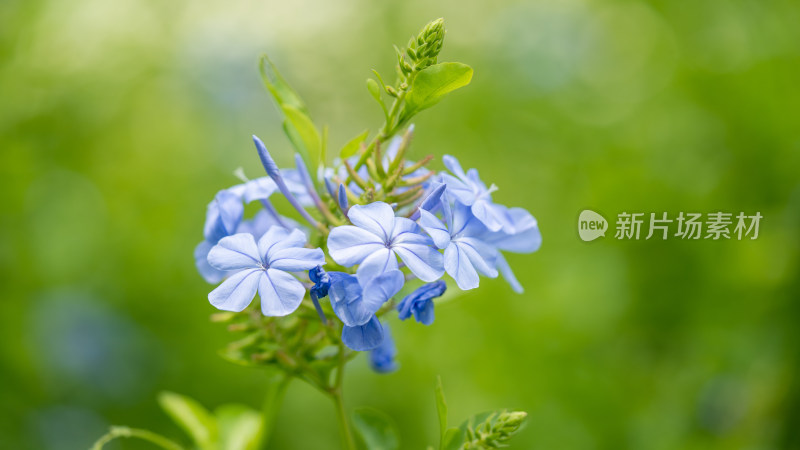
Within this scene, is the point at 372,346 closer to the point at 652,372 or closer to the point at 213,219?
the point at 213,219

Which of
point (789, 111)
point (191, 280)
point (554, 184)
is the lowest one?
point (191, 280)

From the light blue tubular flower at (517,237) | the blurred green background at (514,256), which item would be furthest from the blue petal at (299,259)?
the blurred green background at (514,256)

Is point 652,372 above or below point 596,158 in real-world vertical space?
below

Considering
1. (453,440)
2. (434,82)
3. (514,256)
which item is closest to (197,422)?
(453,440)

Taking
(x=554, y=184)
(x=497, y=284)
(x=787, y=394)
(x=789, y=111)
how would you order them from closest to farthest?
(x=787, y=394)
(x=497, y=284)
(x=789, y=111)
(x=554, y=184)

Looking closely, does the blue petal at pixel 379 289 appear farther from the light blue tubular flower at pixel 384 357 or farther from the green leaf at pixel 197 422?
the green leaf at pixel 197 422

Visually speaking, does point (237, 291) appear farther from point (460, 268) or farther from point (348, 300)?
point (460, 268)

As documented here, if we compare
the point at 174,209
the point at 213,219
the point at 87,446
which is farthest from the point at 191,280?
the point at 213,219

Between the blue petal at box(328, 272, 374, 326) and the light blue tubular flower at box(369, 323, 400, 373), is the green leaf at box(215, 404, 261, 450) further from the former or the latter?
the blue petal at box(328, 272, 374, 326)
